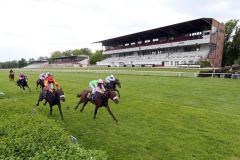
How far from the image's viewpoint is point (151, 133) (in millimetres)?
5832

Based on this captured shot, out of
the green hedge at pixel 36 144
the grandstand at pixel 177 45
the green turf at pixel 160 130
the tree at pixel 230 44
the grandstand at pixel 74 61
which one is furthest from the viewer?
the grandstand at pixel 74 61

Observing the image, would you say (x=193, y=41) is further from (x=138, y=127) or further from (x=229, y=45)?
(x=138, y=127)

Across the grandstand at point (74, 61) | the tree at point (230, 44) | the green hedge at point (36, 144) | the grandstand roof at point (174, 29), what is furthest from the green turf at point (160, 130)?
the grandstand at point (74, 61)

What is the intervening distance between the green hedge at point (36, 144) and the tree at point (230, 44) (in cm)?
5571

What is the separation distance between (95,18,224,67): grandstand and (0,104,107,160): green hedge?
1543 inches

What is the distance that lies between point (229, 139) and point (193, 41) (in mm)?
43062

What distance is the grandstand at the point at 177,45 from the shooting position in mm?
42656

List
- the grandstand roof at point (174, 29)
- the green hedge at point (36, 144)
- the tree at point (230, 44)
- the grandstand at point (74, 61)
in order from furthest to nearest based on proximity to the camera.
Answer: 1. the grandstand at point (74, 61)
2. the tree at point (230, 44)
3. the grandstand roof at point (174, 29)
4. the green hedge at point (36, 144)

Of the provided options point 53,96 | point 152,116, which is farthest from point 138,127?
point 53,96

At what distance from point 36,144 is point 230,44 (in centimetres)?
5778

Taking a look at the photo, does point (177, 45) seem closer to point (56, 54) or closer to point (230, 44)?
point (230, 44)

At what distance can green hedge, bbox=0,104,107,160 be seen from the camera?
267 cm

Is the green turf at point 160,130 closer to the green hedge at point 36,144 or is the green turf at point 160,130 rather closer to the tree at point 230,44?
the green hedge at point 36,144

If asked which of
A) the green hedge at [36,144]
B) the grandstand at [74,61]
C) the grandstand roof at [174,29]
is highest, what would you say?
the grandstand roof at [174,29]
